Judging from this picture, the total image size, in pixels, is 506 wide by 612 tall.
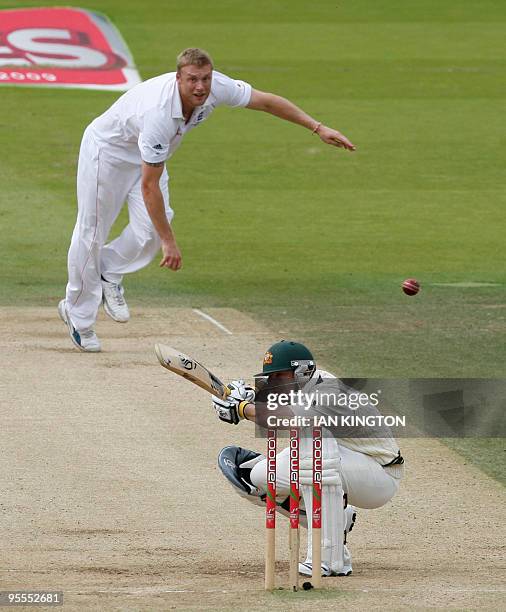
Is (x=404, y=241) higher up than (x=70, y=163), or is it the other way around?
(x=70, y=163)

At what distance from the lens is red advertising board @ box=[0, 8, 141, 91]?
80.9ft

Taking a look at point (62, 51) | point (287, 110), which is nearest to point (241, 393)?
point (287, 110)

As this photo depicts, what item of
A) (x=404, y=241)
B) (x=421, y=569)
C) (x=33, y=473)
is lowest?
(x=421, y=569)

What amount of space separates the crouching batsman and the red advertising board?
59.8 feet

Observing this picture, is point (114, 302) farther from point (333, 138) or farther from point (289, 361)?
point (289, 361)

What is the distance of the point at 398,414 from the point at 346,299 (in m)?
3.96

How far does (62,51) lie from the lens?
25547mm

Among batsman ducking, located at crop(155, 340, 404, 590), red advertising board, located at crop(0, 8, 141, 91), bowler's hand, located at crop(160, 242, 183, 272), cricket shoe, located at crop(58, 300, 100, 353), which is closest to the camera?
batsman ducking, located at crop(155, 340, 404, 590)

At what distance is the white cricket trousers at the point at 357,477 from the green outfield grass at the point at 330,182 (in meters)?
3.50

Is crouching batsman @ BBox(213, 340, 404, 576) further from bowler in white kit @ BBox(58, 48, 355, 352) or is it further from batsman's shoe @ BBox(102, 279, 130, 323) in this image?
batsman's shoe @ BBox(102, 279, 130, 323)

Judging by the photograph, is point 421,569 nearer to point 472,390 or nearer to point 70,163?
point 472,390

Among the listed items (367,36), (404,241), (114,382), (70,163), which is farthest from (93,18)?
(114,382)

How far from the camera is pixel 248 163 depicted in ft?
65.4

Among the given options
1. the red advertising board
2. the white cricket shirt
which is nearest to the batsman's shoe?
the white cricket shirt
